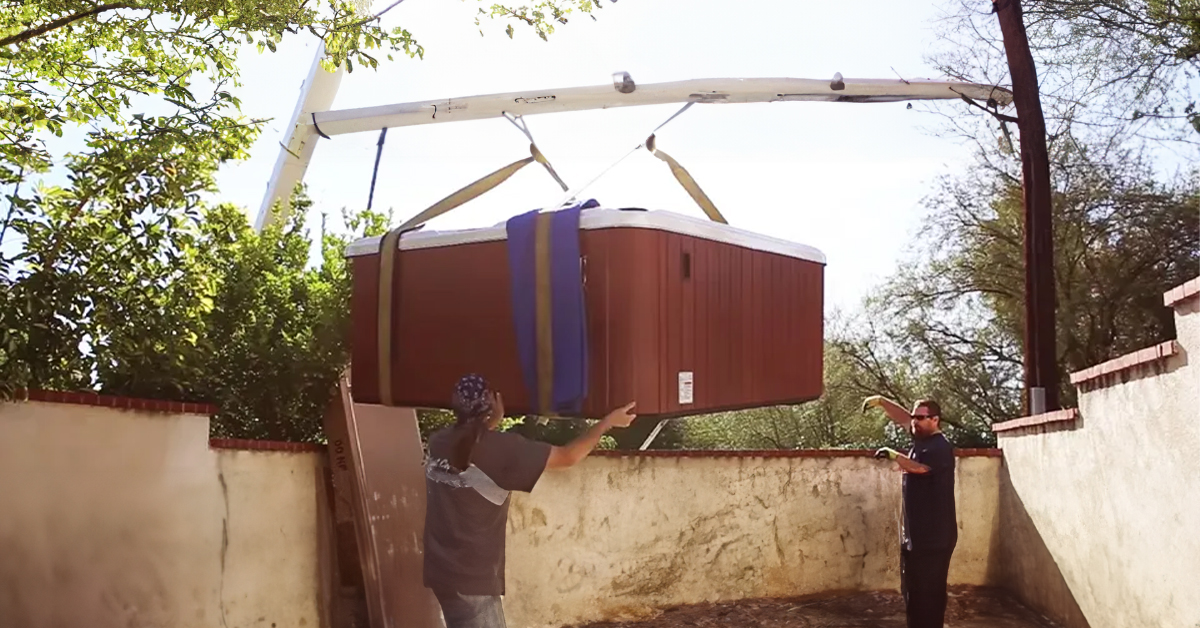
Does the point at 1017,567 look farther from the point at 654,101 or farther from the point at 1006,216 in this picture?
the point at 1006,216

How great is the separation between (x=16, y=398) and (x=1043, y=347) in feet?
30.3

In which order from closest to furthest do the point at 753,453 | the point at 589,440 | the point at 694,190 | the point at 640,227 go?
the point at 640,227 → the point at 589,440 → the point at 694,190 → the point at 753,453

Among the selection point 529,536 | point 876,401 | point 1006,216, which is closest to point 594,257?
point 876,401

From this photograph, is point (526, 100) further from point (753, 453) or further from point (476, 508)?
point (476, 508)

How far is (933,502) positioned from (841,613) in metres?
2.42

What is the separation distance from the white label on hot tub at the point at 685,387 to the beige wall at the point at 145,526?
2873 mm

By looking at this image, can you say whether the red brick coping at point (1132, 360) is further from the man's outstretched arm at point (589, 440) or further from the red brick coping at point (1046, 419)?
the man's outstretched arm at point (589, 440)

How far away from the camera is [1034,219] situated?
10.8 meters

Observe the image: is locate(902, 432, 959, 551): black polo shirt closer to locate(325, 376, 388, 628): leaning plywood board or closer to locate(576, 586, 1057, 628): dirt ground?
locate(576, 586, 1057, 628): dirt ground

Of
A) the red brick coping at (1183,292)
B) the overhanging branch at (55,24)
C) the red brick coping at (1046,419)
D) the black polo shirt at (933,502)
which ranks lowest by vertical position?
the black polo shirt at (933,502)

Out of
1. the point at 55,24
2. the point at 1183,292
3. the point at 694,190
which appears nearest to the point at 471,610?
the point at 694,190

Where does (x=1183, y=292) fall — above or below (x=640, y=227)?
above

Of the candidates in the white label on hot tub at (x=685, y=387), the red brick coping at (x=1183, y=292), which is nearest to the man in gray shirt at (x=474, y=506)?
the white label on hot tub at (x=685, y=387)

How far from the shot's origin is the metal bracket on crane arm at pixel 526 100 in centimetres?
1094
